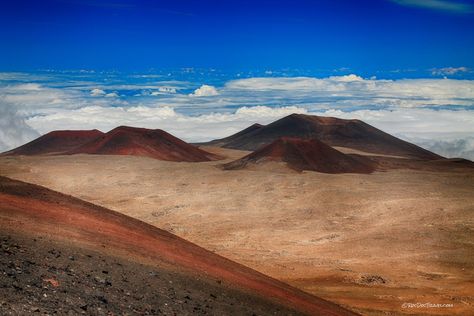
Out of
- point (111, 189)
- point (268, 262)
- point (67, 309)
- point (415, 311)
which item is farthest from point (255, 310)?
point (111, 189)

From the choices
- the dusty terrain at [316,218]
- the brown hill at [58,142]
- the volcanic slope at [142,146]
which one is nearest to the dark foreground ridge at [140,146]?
the volcanic slope at [142,146]

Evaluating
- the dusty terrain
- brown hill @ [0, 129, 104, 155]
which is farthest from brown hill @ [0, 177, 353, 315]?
brown hill @ [0, 129, 104, 155]

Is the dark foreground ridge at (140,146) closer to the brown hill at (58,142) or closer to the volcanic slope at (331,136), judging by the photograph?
the brown hill at (58,142)

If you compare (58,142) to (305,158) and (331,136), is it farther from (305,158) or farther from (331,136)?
(331,136)

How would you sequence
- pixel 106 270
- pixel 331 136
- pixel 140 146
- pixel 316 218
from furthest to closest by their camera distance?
1. pixel 331 136
2. pixel 140 146
3. pixel 316 218
4. pixel 106 270

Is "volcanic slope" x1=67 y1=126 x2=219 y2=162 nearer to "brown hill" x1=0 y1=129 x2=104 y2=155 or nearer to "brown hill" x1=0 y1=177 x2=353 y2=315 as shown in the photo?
"brown hill" x1=0 y1=129 x2=104 y2=155

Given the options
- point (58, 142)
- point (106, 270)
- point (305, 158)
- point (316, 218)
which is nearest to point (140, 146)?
point (305, 158)

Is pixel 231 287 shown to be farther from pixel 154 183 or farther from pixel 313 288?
pixel 154 183
